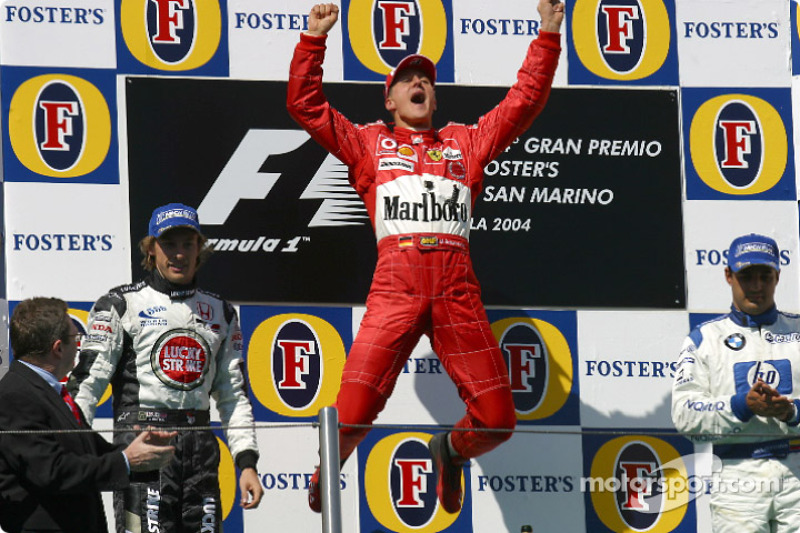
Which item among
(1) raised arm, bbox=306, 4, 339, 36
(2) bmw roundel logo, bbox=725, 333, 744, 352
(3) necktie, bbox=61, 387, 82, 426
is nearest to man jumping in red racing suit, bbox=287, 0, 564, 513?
(1) raised arm, bbox=306, 4, 339, 36

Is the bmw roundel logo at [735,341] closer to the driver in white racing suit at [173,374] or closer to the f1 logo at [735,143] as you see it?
the f1 logo at [735,143]

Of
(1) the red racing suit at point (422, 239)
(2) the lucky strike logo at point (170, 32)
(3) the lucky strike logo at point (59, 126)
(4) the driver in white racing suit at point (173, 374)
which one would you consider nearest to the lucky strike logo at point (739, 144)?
(1) the red racing suit at point (422, 239)

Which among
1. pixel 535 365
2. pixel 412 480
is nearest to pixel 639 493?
pixel 412 480

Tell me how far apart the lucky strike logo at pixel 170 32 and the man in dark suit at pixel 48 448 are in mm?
1959

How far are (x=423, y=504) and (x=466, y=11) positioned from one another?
5.78 feet

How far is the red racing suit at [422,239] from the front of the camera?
4871mm

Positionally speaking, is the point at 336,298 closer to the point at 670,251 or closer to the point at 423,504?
the point at 423,504

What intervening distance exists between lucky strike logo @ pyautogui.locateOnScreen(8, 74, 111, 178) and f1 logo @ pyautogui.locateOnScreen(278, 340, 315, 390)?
882 millimetres

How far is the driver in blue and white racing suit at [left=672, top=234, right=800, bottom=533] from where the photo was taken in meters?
4.66

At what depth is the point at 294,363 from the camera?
5.51 m

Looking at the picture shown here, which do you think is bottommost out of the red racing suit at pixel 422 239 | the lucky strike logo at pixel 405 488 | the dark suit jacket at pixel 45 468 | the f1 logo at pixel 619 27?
the lucky strike logo at pixel 405 488

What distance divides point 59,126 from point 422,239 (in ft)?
4.58

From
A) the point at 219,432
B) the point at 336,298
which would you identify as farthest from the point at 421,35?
the point at 219,432
